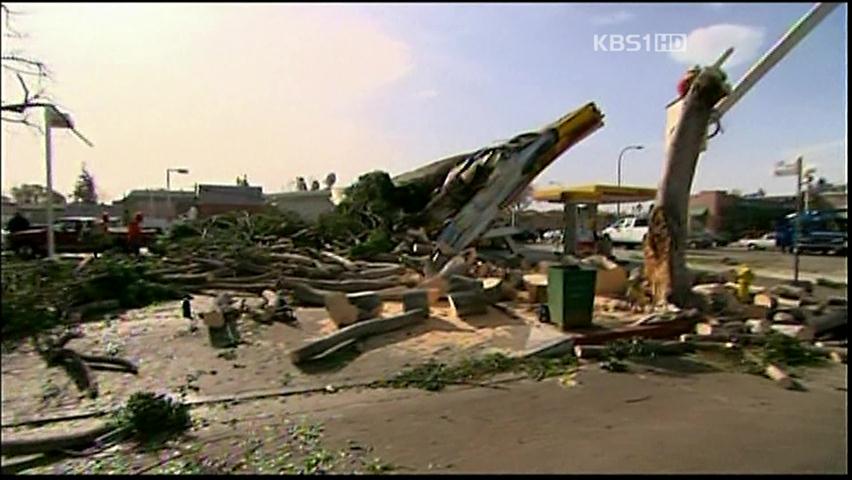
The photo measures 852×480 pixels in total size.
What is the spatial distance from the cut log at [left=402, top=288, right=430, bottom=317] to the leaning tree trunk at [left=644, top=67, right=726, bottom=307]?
3875 millimetres

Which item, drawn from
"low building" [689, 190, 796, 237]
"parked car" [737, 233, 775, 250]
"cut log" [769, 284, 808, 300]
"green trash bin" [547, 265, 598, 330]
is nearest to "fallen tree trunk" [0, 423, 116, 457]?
"green trash bin" [547, 265, 598, 330]

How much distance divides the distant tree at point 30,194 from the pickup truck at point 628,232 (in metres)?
29.4

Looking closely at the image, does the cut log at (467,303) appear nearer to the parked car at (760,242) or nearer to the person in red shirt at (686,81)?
the person in red shirt at (686,81)

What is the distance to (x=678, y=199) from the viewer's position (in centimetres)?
1008

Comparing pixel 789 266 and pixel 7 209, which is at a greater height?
pixel 7 209

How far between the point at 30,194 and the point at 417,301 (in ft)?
18.7

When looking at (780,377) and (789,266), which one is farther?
(789,266)

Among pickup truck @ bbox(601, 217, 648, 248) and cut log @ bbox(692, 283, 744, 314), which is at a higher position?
pickup truck @ bbox(601, 217, 648, 248)

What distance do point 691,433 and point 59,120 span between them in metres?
5.03

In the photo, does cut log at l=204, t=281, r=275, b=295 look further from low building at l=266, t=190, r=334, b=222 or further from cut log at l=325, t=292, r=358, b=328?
low building at l=266, t=190, r=334, b=222

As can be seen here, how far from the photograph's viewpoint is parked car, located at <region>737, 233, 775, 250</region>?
30.6 m

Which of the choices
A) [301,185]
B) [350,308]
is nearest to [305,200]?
[301,185]

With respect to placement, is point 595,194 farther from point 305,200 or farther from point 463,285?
point 305,200

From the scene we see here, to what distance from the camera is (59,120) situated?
3.52 meters
